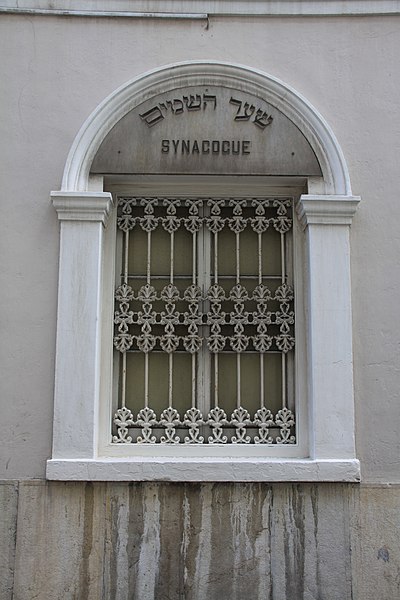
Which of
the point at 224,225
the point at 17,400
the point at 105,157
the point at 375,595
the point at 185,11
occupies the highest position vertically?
the point at 185,11

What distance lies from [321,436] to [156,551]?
1.49m

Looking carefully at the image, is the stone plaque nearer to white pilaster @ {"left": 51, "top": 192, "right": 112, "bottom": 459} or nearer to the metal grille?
the metal grille

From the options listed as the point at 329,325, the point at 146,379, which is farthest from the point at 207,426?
the point at 329,325

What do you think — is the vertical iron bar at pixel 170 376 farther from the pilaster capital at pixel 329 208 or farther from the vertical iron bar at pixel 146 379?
the pilaster capital at pixel 329 208

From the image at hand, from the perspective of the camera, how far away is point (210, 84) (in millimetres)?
5816

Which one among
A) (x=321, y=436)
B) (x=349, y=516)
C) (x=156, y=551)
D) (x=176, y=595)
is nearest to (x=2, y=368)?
(x=156, y=551)

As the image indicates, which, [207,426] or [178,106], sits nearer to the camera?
[207,426]

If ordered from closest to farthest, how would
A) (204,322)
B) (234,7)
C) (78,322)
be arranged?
(78,322) → (204,322) → (234,7)

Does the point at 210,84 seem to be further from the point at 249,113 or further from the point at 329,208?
the point at 329,208

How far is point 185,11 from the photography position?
5.89 m

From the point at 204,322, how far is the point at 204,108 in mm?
1740

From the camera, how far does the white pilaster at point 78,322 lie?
17.6 feet

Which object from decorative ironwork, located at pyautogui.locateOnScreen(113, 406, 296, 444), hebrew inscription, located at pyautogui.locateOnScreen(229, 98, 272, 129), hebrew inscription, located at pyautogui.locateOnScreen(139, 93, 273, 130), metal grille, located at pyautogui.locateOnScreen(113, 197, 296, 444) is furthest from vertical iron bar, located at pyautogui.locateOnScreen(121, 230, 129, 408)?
hebrew inscription, located at pyautogui.locateOnScreen(229, 98, 272, 129)

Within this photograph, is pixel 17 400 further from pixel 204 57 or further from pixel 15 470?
pixel 204 57
